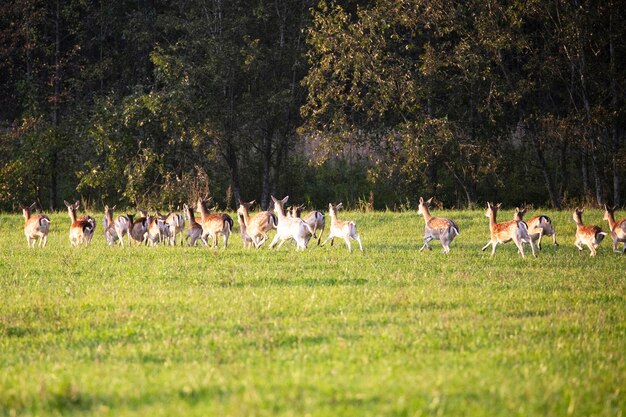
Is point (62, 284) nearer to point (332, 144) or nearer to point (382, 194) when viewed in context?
point (332, 144)

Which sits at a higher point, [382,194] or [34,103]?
[34,103]

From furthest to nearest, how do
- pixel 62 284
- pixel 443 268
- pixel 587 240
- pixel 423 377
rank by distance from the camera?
pixel 587 240
pixel 443 268
pixel 62 284
pixel 423 377

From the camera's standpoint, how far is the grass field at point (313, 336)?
25.2 feet

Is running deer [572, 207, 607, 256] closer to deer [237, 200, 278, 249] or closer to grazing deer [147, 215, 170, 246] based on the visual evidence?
deer [237, 200, 278, 249]

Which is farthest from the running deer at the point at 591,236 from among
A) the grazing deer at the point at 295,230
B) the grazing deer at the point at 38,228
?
the grazing deer at the point at 38,228

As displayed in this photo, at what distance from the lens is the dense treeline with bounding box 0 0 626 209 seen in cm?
3112

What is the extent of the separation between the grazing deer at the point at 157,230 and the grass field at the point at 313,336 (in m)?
4.27

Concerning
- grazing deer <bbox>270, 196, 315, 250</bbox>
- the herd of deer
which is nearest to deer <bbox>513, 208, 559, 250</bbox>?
the herd of deer

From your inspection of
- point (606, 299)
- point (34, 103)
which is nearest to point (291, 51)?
point (34, 103)

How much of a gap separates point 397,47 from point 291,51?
3.96 meters

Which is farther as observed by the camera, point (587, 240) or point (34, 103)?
point (34, 103)

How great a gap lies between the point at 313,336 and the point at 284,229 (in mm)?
10833

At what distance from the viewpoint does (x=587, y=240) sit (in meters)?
19.7

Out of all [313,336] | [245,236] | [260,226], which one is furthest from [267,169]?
[313,336]
